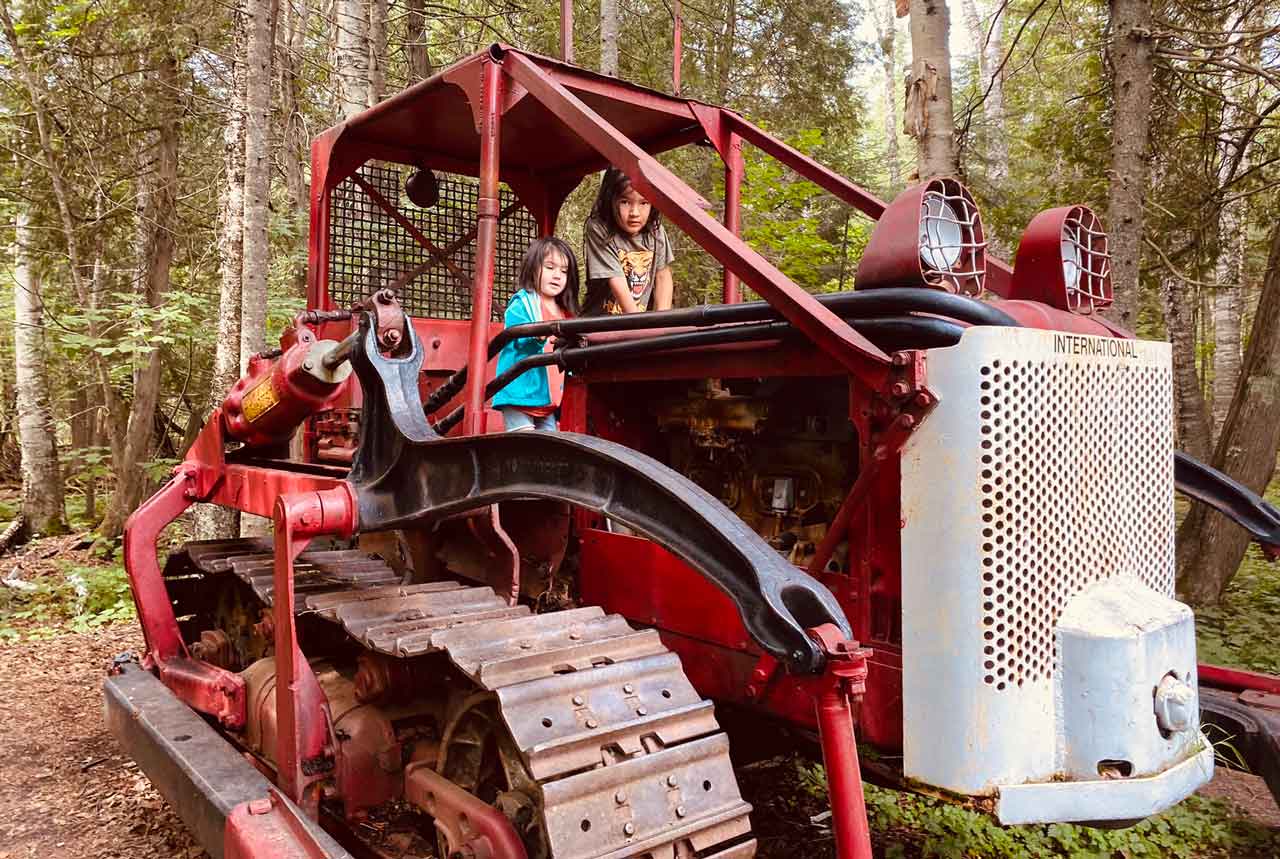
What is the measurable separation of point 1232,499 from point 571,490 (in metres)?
2.39

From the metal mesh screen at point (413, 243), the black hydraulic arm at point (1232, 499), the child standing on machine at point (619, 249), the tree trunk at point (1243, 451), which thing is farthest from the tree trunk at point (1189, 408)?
the metal mesh screen at point (413, 243)

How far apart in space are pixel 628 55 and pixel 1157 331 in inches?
360

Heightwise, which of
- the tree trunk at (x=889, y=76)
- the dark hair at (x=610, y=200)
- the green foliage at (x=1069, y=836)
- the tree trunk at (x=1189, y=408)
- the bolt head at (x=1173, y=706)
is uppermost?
the tree trunk at (x=889, y=76)

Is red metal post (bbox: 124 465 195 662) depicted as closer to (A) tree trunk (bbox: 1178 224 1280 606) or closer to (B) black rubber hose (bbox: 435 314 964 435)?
(B) black rubber hose (bbox: 435 314 964 435)

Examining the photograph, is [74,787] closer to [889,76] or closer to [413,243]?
[413,243]

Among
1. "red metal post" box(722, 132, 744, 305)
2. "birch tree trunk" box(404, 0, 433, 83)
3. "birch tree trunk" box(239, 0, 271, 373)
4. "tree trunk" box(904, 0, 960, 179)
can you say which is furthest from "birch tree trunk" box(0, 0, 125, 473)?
"tree trunk" box(904, 0, 960, 179)

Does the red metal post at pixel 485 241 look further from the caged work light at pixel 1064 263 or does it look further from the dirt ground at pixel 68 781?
the dirt ground at pixel 68 781

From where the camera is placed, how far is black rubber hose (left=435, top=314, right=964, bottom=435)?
7.80 ft

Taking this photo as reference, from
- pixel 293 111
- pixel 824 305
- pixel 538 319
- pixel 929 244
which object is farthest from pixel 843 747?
pixel 293 111

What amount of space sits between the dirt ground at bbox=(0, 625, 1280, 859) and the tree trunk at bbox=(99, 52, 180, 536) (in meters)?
4.13

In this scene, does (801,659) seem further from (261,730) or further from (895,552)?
(261,730)

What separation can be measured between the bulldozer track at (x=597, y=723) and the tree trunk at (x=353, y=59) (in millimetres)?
5991

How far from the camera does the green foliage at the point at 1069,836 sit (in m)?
3.75

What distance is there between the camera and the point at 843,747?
1865mm
